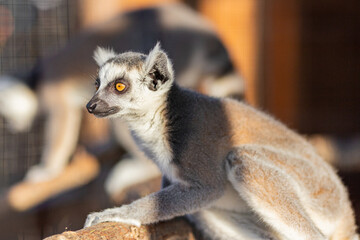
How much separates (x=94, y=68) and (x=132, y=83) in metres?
3.44

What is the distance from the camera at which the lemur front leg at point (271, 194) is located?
2.35 metres

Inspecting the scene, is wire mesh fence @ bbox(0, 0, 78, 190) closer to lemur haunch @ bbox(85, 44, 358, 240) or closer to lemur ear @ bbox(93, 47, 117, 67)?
lemur ear @ bbox(93, 47, 117, 67)

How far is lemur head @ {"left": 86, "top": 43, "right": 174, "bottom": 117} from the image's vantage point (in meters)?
2.35

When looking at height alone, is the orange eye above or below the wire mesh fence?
above

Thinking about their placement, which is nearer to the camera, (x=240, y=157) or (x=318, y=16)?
(x=240, y=157)

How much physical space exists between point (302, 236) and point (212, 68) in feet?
12.8

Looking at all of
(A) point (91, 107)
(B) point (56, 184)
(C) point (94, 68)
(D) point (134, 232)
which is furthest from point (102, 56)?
(C) point (94, 68)

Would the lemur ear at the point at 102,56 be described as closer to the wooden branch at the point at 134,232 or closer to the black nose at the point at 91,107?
the black nose at the point at 91,107

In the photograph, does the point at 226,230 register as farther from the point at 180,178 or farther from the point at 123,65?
the point at 123,65

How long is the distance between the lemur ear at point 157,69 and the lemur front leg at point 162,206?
0.51 metres

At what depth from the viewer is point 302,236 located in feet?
7.68

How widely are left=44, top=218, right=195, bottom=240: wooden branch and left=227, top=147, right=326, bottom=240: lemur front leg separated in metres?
0.45

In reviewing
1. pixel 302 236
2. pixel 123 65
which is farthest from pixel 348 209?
pixel 123 65

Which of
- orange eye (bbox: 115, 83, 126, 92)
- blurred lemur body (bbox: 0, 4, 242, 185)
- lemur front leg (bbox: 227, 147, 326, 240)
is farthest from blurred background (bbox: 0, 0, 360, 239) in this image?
lemur front leg (bbox: 227, 147, 326, 240)
